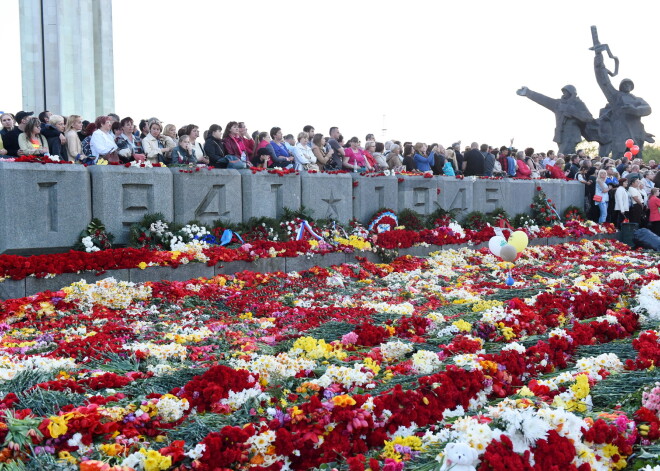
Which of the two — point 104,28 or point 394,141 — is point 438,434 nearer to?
point 394,141

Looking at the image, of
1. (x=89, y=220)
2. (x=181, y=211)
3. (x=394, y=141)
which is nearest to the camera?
(x=89, y=220)

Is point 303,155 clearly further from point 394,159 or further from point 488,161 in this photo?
point 488,161

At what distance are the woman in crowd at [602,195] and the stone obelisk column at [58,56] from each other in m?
15.1

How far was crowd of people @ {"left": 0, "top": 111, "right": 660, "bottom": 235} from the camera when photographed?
31.0ft

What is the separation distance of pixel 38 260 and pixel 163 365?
150 inches

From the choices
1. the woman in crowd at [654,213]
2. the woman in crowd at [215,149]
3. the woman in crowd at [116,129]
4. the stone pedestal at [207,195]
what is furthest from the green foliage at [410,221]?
the woman in crowd at [654,213]

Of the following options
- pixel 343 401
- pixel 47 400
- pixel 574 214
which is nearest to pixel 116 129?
pixel 47 400

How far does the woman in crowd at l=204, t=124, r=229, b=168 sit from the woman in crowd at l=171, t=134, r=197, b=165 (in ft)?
1.06

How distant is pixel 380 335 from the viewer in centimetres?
566

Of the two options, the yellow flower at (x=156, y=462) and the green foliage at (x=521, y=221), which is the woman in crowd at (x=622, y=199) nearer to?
the green foliage at (x=521, y=221)

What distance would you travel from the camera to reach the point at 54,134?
30.7 feet

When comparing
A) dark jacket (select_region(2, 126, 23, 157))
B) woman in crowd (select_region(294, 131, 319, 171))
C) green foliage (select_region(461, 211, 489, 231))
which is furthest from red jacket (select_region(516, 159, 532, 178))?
dark jacket (select_region(2, 126, 23, 157))

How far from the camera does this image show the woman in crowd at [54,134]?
9.30 metres

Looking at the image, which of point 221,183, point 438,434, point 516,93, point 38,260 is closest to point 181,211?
point 221,183
